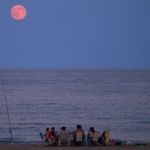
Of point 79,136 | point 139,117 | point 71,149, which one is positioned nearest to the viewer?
point 71,149

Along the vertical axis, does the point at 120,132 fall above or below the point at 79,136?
below

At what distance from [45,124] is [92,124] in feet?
10.2

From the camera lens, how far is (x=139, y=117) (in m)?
Answer: 29.9

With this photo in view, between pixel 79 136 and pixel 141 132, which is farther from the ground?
pixel 79 136

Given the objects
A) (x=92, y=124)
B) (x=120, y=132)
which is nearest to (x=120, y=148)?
(x=120, y=132)

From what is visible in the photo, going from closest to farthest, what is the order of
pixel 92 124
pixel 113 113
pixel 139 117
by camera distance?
pixel 92 124 → pixel 139 117 → pixel 113 113

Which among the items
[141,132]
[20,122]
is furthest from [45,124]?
[141,132]

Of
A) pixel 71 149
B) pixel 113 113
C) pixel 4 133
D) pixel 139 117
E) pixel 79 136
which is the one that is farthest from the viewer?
pixel 113 113

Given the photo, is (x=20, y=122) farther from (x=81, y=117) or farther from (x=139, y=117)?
(x=139, y=117)

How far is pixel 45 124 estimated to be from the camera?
26.4 metres

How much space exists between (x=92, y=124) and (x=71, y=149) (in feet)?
40.3

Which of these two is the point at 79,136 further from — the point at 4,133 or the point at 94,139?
the point at 4,133

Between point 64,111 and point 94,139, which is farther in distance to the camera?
point 64,111

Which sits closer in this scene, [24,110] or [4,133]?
[4,133]
